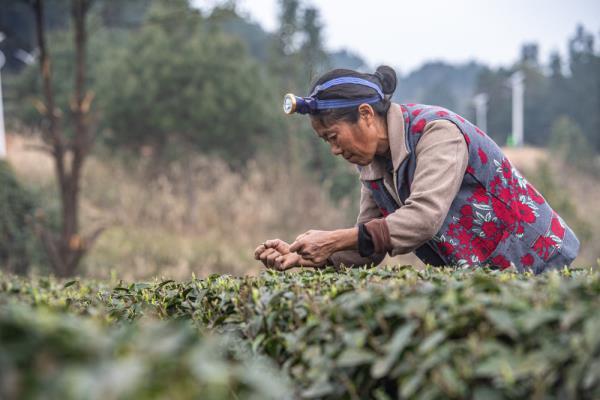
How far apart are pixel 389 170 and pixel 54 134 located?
229 inches

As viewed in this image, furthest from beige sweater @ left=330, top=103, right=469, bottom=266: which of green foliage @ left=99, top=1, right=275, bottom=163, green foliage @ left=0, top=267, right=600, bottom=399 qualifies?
green foliage @ left=99, top=1, right=275, bottom=163

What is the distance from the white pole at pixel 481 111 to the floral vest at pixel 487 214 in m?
29.8

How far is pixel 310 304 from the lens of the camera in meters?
1.95

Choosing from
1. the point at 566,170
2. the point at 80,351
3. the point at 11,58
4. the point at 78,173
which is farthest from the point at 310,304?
the point at 11,58

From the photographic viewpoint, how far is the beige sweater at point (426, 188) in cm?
282

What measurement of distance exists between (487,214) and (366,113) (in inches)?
25.6

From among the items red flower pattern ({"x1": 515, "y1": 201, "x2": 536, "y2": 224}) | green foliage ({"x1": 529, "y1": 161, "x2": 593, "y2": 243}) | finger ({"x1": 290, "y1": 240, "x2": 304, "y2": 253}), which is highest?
red flower pattern ({"x1": 515, "y1": 201, "x2": 536, "y2": 224})

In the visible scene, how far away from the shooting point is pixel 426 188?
9.38 feet

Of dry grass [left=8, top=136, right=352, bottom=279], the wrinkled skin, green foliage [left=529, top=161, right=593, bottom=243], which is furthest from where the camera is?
green foliage [left=529, top=161, right=593, bottom=243]

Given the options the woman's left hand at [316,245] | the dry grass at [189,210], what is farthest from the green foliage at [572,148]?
the woman's left hand at [316,245]

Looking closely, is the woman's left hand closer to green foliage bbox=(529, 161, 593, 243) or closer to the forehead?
the forehead

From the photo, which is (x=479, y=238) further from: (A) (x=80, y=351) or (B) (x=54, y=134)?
(B) (x=54, y=134)

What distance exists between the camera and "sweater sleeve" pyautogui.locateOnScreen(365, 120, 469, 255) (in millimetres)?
2820

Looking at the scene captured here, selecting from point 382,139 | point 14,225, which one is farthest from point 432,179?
point 14,225
